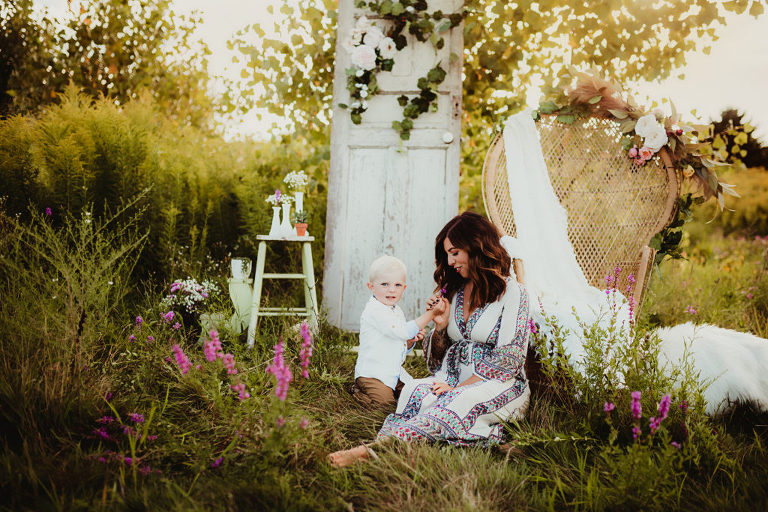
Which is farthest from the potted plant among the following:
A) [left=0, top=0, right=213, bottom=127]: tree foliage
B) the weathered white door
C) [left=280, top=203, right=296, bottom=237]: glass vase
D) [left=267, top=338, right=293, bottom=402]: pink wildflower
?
[left=0, top=0, right=213, bottom=127]: tree foliage

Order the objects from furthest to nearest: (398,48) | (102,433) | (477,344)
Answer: (398,48) → (477,344) → (102,433)

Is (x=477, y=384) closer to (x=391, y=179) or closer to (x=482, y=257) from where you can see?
(x=482, y=257)

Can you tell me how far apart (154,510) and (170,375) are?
111 cm

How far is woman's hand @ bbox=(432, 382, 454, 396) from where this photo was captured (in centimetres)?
237

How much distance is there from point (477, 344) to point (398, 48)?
91.3 inches

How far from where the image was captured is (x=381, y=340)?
2.63 meters

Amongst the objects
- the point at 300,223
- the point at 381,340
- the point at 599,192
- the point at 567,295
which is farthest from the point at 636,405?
the point at 300,223

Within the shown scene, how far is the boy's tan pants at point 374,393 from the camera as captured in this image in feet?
8.50

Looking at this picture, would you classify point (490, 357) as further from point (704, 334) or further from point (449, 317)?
point (704, 334)

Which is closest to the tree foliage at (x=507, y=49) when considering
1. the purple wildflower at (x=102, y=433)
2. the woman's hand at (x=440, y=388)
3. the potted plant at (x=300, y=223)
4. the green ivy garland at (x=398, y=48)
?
the green ivy garland at (x=398, y=48)

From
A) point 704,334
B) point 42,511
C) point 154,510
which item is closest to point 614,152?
point 704,334

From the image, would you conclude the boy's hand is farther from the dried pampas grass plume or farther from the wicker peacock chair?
the dried pampas grass plume

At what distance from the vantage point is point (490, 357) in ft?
7.89

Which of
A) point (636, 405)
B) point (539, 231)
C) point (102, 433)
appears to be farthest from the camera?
point (539, 231)
